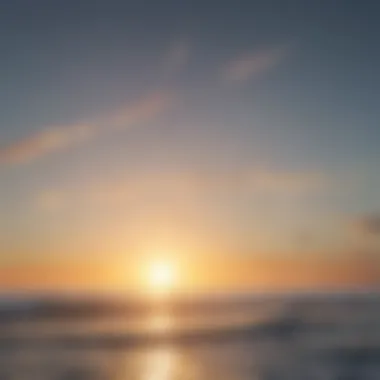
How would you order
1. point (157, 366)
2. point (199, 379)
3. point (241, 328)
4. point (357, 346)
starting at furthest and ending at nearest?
point (241, 328)
point (357, 346)
point (157, 366)
point (199, 379)

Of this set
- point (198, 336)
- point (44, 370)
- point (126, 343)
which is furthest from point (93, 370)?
point (198, 336)

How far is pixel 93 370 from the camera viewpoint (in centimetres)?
2681

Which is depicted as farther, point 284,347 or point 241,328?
point 241,328

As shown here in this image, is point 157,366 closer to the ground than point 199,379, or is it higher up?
higher up

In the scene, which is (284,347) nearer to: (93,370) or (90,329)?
(93,370)

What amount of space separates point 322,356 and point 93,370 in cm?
966

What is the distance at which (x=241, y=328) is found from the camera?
49.0 m

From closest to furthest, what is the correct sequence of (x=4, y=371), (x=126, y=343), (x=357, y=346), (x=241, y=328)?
(x=4, y=371) → (x=357, y=346) → (x=126, y=343) → (x=241, y=328)

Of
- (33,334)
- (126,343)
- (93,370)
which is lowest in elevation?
(93,370)

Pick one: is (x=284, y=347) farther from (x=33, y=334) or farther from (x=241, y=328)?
(x=33, y=334)

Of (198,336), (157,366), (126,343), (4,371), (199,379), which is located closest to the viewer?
(199,379)

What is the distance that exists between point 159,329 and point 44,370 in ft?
82.9

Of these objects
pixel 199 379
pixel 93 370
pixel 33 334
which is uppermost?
pixel 33 334

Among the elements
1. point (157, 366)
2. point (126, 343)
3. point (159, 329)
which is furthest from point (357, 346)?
point (159, 329)
